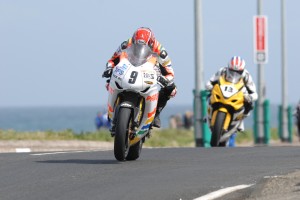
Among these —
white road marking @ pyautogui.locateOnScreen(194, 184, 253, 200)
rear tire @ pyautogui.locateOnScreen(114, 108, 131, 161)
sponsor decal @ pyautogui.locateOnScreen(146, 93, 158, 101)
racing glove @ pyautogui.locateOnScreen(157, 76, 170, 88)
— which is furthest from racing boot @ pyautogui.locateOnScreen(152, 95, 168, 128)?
white road marking @ pyautogui.locateOnScreen(194, 184, 253, 200)

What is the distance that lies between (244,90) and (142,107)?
7841 mm

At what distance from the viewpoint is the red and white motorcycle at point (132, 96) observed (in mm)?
15543

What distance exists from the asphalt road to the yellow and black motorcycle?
458 centimetres

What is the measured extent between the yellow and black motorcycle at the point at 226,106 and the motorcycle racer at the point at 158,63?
6.23 m

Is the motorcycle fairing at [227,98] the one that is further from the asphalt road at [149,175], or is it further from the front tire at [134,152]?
the front tire at [134,152]

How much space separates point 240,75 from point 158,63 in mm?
7381

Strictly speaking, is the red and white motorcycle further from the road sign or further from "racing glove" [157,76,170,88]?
the road sign

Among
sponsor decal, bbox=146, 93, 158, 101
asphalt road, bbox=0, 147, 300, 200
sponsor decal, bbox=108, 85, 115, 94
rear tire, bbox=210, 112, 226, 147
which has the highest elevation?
sponsor decal, bbox=108, 85, 115, 94

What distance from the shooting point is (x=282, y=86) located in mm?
47688

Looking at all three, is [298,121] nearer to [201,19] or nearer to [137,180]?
[201,19]

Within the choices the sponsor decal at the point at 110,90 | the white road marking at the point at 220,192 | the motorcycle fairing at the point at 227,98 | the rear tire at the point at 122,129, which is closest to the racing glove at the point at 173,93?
the sponsor decal at the point at 110,90

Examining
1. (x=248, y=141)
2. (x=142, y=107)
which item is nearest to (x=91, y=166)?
(x=142, y=107)

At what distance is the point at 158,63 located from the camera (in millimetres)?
16516

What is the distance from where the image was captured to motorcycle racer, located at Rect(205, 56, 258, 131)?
23.6m
